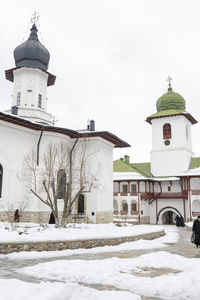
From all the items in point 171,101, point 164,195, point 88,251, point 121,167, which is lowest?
point 88,251

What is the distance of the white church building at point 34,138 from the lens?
556 inches

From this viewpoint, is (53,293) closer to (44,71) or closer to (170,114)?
→ (44,71)

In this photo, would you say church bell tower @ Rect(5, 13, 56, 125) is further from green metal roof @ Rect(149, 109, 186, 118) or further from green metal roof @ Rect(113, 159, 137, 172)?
green metal roof @ Rect(149, 109, 186, 118)

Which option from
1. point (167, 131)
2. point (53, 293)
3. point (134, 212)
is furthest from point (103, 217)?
point (167, 131)

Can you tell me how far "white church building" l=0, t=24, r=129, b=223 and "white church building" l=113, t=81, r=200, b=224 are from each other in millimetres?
11686

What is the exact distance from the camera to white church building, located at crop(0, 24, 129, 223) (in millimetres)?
14133

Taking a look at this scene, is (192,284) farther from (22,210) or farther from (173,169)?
(173,169)

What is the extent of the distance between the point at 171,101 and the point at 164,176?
883cm

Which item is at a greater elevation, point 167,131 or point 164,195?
point 167,131

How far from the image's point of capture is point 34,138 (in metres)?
15.7

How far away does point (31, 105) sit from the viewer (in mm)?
19500

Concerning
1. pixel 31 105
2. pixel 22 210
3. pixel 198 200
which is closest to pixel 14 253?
pixel 22 210

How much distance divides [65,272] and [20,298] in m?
2.13

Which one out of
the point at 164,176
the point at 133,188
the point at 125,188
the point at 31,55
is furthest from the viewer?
the point at 164,176
